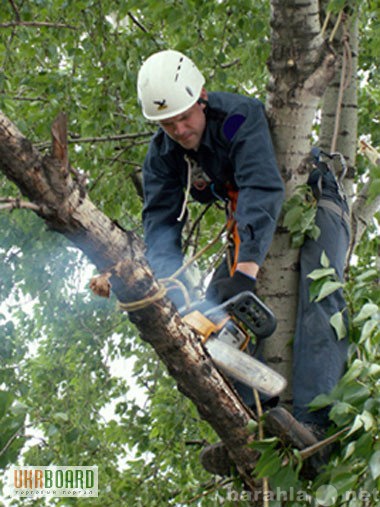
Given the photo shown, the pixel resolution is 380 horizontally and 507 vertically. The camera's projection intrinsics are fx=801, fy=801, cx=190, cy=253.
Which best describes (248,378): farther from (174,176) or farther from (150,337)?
(174,176)

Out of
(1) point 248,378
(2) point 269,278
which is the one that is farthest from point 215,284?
(1) point 248,378

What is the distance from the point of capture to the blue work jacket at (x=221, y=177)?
2.95m

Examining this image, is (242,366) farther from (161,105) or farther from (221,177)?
(161,105)

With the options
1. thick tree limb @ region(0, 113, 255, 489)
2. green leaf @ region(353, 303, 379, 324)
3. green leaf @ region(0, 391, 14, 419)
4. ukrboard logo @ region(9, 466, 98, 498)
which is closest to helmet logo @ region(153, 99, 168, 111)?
thick tree limb @ region(0, 113, 255, 489)

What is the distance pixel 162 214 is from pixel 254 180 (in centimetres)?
A: 67

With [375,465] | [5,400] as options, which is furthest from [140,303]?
[375,465]

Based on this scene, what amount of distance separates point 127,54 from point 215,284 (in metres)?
1.99

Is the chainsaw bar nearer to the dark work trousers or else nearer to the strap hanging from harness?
the dark work trousers

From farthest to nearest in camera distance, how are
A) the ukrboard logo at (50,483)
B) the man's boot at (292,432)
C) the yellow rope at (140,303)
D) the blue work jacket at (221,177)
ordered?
1. the ukrboard logo at (50,483)
2. the blue work jacket at (221,177)
3. the man's boot at (292,432)
4. the yellow rope at (140,303)

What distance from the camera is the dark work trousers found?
115 inches

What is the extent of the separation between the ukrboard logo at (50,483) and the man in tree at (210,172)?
1.80 m

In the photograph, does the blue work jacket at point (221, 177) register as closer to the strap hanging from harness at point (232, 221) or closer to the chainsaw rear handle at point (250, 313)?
the strap hanging from harness at point (232, 221)

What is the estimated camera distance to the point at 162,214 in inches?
139

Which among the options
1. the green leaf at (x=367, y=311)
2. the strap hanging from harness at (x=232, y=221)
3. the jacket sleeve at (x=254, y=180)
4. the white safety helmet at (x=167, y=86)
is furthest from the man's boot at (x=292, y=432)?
the white safety helmet at (x=167, y=86)
